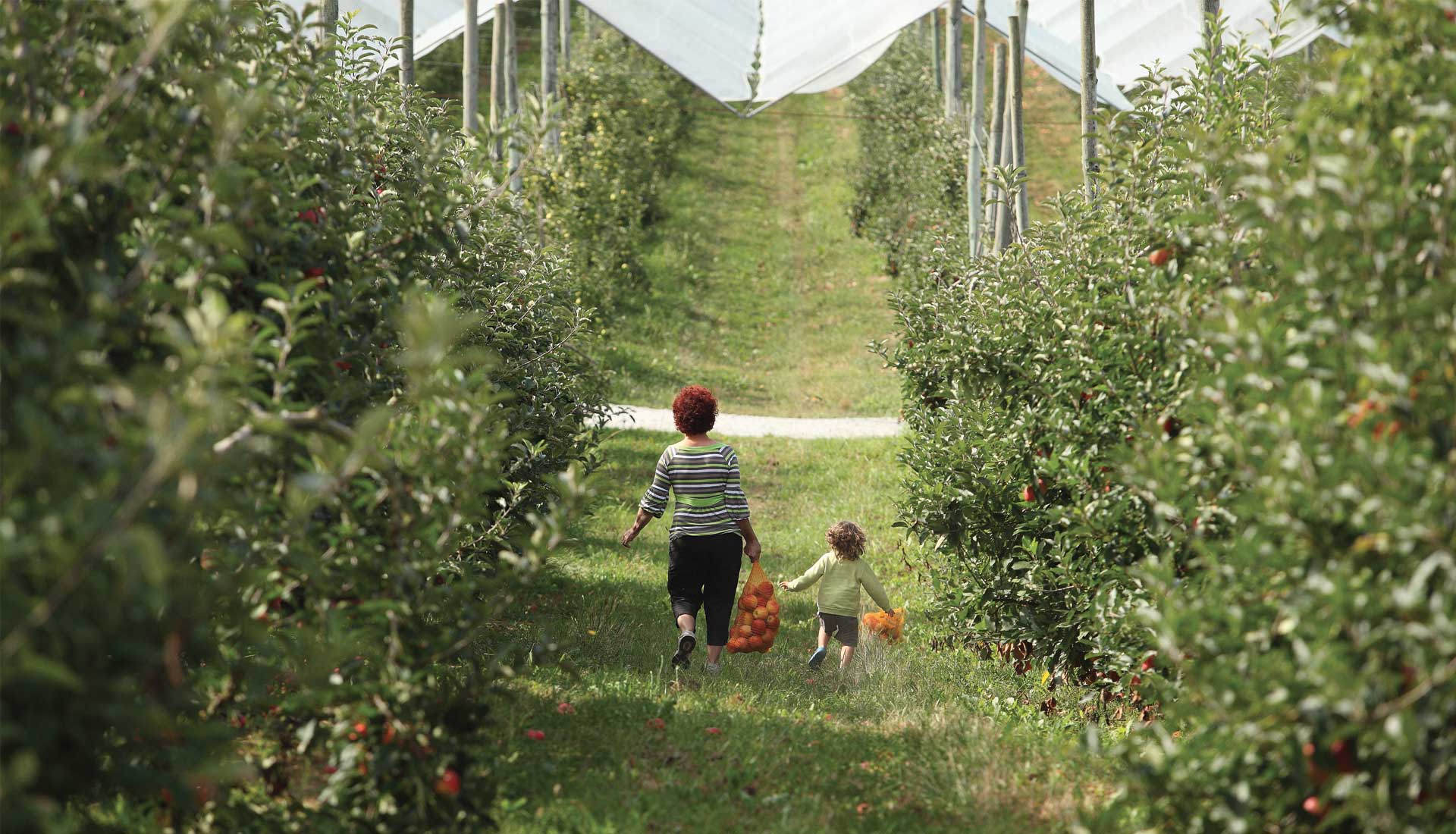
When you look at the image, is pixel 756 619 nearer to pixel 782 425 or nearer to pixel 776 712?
pixel 776 712

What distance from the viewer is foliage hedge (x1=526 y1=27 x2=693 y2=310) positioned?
57.3 ft

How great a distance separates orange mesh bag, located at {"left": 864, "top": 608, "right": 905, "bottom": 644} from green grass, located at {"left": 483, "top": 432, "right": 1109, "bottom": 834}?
0.34 feet

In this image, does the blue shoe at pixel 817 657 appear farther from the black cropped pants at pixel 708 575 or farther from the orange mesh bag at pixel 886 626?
the orange mesh bag at pixel 886 626

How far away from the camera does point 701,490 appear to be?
255 inches

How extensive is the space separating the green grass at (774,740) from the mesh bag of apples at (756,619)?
3.8 inches

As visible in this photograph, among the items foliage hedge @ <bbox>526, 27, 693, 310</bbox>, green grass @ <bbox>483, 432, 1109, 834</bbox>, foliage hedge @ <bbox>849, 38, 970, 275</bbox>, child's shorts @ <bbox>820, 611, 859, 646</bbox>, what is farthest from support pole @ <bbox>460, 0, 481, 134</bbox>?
child's shorts @ <bbox>820, 611, 859, 646</bbox>

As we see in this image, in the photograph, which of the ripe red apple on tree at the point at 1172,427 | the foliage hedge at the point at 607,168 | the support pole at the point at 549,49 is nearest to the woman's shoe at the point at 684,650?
the ripe red apple on tree at the point at 1172,427

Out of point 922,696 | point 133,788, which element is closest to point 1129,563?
point 922,696

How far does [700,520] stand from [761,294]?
18.0 metres

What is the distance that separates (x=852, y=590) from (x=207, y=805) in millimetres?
4087

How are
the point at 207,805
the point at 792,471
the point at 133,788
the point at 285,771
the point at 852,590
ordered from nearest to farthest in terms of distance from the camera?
1. the point at 133,788
2. the point at 207,805
3. the point at 285,771
4. the point at 852,590
5. the point at 792,471

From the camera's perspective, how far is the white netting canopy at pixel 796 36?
1488 centimetres

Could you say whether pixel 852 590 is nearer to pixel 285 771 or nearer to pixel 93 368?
pixel 285 771

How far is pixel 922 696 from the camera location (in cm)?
604
